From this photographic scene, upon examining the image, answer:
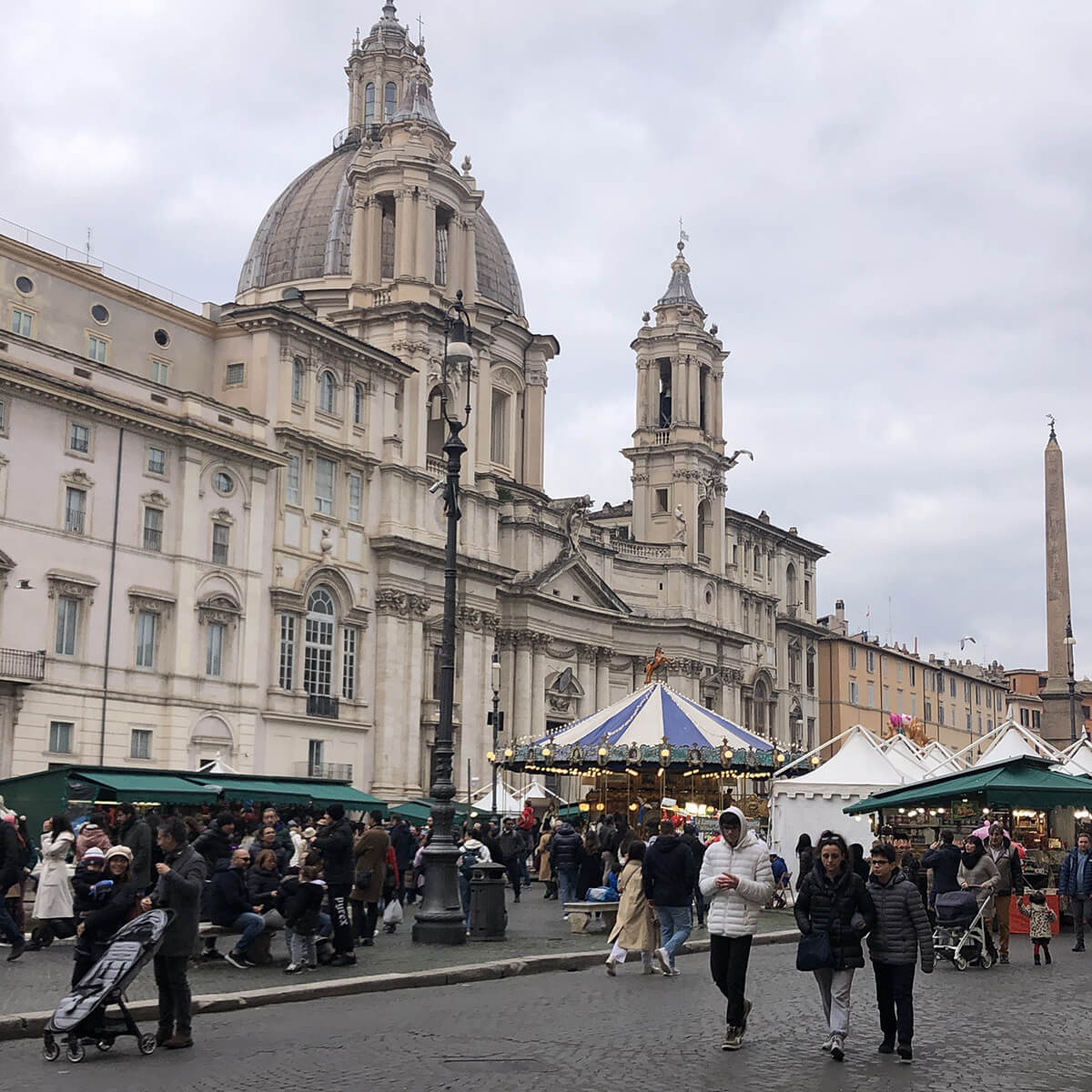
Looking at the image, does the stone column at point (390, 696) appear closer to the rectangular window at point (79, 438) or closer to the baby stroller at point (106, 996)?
the rectangular window at point (79, 438)

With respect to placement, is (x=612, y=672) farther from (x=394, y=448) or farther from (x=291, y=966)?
(x=291, y=966)

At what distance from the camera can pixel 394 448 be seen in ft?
173

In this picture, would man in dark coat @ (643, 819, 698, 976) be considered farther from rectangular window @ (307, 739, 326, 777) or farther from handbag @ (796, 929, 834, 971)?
rectangular window @ (307, 739, 326, 777)

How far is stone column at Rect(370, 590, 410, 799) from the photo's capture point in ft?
168

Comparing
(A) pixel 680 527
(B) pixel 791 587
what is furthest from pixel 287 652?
(B) pixel 791 587

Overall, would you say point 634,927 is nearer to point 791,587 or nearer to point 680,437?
point 680,437

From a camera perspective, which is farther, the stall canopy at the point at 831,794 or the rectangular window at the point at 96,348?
the rectangular window at the point at 96,348

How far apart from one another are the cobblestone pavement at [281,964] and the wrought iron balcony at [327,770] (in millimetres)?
23444

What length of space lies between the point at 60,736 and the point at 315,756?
34.0 ft

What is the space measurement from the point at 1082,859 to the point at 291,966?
1078 centimetres

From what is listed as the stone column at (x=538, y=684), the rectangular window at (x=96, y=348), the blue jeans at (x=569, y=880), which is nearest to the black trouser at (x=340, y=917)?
the blue jeans at (x=569, y=880)

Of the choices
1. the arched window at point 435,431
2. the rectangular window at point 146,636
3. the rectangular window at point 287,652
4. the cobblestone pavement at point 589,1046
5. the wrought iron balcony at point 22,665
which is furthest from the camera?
the arched window at point 435,431

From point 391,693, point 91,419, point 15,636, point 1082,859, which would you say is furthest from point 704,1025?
point 391,693

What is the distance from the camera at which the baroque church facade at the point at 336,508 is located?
40.3 metres
